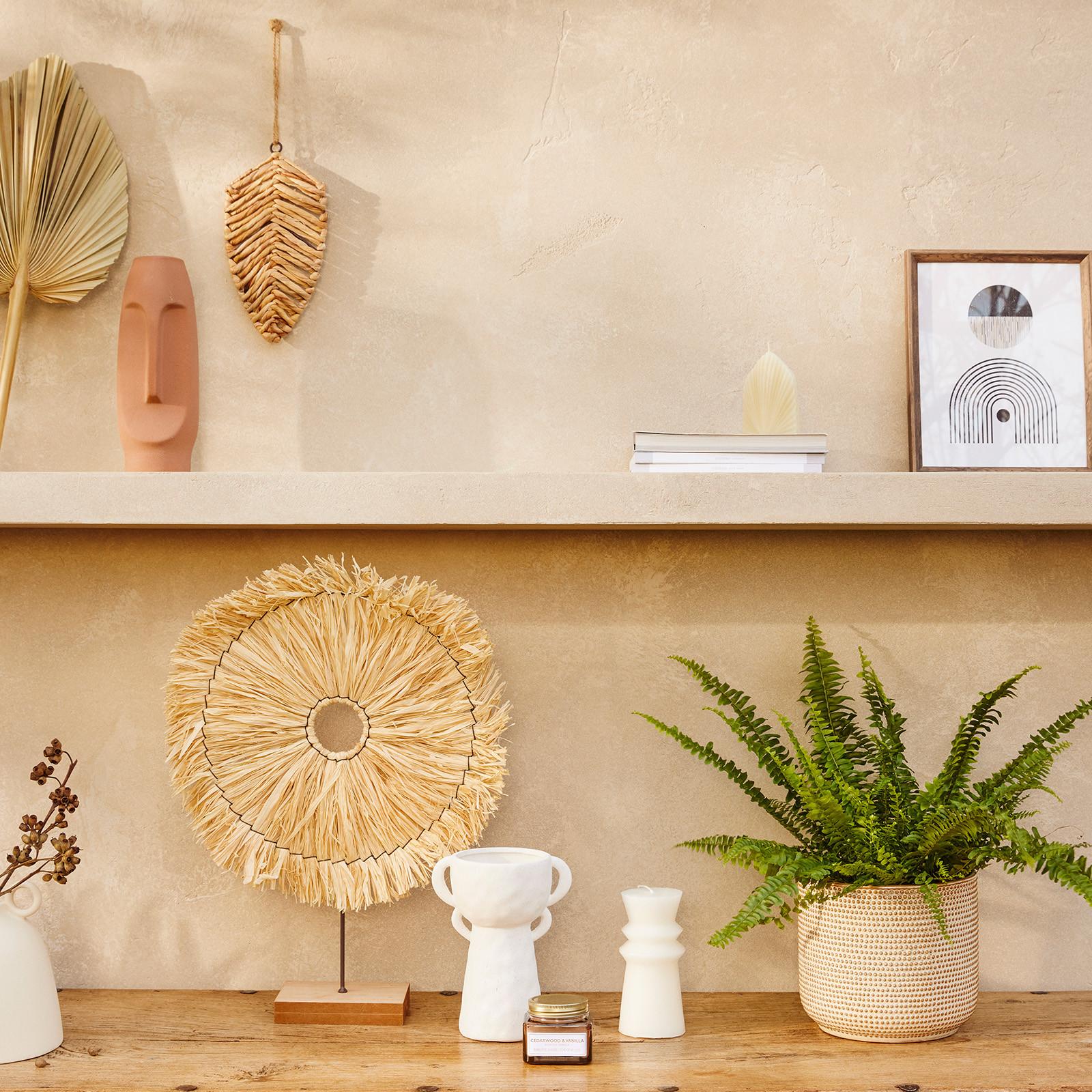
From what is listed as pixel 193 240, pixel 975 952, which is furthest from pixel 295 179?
pixel 975 952

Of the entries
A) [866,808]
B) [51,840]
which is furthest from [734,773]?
[51,840]

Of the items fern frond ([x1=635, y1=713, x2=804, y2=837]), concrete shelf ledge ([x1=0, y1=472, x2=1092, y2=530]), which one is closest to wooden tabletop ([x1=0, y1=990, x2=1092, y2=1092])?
fern frond ([x1=635, y1=713, x2=804, y2=837])

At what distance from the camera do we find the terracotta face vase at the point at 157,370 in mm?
1433

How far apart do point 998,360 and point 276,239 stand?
106cm

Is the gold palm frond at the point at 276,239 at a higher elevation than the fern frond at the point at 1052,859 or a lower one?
higher

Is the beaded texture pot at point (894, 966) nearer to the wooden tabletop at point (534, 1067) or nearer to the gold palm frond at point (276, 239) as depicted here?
the wooden tabletop at point (534, 1067)

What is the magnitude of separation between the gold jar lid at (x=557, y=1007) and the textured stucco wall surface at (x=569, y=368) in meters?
0.25

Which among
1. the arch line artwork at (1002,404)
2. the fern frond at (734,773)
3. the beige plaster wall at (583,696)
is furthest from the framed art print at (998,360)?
the fern frond at (734,773)

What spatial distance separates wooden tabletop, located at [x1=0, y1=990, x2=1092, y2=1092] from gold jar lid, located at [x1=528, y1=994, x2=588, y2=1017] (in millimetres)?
58

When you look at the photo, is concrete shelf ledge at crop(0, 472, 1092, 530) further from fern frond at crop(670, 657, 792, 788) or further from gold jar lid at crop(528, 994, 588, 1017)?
gold jar lid at crop(528, 994, 588, 1017)

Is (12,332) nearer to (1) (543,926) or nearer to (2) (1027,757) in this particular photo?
(1) (543,926)

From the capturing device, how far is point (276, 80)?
5.19 ft

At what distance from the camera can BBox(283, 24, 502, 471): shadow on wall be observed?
158cm

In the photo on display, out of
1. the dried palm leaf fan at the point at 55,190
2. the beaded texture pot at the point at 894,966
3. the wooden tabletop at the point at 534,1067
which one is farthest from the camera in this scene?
the dried palm leaf fan at the point at 55,190
